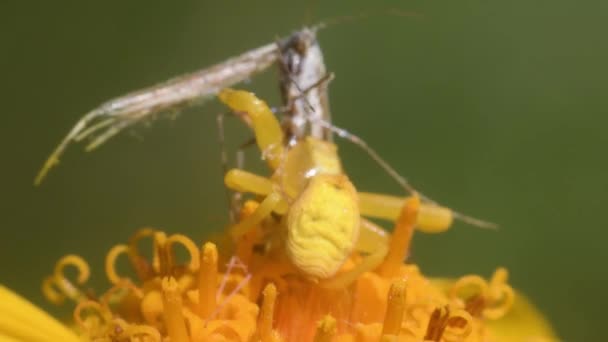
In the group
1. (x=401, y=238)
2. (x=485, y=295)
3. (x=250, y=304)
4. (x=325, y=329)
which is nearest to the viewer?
(x=325, y=329)

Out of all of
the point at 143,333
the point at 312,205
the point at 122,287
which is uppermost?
the point at 312,205

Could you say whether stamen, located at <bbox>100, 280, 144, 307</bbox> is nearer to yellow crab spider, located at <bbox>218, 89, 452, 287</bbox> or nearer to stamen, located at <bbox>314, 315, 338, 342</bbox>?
yellow crab spider, located at <bbox>218, 89, 452, 287</bbox>

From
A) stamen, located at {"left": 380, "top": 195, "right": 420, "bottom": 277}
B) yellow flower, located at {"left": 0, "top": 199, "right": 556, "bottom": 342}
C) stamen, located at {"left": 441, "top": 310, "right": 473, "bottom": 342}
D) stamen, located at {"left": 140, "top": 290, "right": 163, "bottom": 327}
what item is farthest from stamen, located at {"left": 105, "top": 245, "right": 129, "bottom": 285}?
stamen, located at {"left": 441, "top": 310, "right": 473, "bottom": 342}

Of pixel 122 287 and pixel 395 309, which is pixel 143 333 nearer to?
pixel 122 287

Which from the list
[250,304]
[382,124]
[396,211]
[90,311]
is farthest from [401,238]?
[382,124]

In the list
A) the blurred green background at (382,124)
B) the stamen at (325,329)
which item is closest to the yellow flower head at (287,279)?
the stamen at (325,329)
